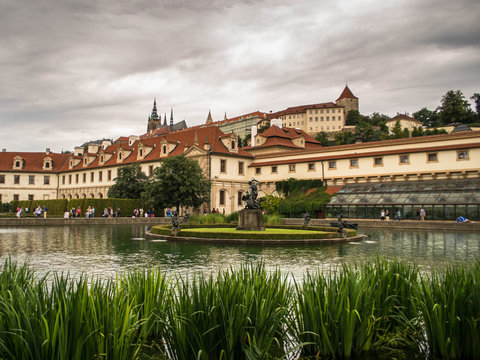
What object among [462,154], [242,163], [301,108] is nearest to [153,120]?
[301,108]

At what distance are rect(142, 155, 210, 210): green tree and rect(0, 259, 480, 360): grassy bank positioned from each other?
127ft

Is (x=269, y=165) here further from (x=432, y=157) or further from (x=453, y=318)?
(x=453, y=318)

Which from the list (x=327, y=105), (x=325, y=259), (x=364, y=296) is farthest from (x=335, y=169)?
(x=327, y=105)

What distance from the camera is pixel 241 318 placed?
197 inches

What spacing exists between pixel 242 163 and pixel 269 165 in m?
4.65

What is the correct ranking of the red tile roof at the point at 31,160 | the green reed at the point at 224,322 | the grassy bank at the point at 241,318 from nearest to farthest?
the grassy bank at the point at 241,318 → the green reed at the point at 224,322 → the red tile roof at the point at 31,160

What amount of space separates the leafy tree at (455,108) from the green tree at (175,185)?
288 ft

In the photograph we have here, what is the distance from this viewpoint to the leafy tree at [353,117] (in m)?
151

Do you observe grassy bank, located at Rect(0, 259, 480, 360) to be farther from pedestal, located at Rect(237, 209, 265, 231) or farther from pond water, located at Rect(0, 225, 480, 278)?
pedestal, located at Rect(237, 209, 265, 231)

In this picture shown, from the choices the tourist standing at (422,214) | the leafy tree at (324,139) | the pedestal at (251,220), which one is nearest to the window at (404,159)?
the tourist standing at (422,214)

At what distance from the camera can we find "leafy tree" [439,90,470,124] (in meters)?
107

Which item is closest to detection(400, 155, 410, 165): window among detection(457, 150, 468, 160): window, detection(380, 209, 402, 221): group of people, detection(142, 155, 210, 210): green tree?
detection(457, 150, 468, 160): window

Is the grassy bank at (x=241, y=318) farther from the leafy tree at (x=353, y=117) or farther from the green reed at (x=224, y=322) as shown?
the leafy tree at (x=353, y=117)

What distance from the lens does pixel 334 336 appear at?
5527 mm
